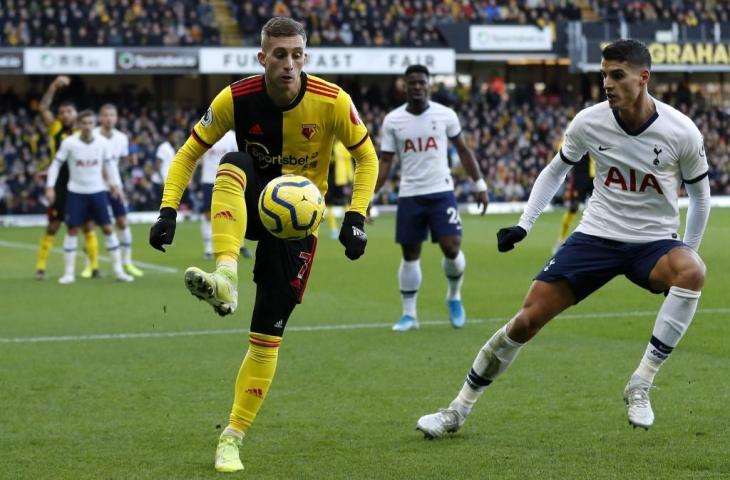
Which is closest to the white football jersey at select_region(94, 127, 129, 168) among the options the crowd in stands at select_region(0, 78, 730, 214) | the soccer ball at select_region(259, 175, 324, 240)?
the soccer ball at select_region(259, 175, 324, 240)

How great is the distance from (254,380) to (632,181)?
2325mm

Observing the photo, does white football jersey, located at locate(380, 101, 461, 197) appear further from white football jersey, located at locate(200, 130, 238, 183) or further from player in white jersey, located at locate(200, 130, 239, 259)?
white football jersey, located at locate(200, 130, 238, 183)

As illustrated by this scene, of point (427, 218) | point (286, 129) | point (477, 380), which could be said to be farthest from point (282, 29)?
point (427, 218)

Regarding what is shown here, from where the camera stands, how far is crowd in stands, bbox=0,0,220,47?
38.5 m

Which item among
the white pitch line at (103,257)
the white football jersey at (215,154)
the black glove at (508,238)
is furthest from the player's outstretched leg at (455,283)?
the white pitch line at (103,257)

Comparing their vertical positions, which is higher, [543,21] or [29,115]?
[543,21]

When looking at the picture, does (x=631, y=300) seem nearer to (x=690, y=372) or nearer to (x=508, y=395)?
(x=690, y=372)

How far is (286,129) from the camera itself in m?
6.58

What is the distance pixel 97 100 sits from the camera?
40344 mm

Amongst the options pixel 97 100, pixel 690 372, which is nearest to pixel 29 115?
pixel 97 100

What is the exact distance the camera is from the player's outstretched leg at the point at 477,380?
7062 mm

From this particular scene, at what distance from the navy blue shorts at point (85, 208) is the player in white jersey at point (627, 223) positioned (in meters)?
11.0

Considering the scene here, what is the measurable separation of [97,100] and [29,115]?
7.53 feet

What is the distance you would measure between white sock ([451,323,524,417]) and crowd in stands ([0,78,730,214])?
92.9 ft
